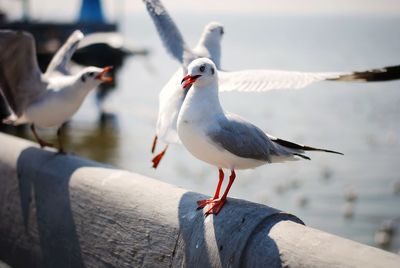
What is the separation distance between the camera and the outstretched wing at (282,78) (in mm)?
2654

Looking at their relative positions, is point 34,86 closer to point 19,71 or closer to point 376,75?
point 19,71

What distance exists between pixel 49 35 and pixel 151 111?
9.81m

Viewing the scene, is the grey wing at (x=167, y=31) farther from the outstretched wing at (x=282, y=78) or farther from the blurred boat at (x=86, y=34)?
the blurred boat at (x=86, y=34)

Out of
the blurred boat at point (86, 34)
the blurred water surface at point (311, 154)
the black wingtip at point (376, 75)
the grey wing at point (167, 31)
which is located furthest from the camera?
the blurred boat at point (86, 34)

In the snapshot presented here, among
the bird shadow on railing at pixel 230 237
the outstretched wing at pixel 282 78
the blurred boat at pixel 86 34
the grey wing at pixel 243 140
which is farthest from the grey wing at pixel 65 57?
the blurred boat at pixel 86 34

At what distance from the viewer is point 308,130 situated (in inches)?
666

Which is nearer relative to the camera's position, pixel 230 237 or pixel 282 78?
pixel 230 237

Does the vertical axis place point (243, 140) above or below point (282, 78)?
below

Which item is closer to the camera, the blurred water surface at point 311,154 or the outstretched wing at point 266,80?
the outstretched wing at point 266,80

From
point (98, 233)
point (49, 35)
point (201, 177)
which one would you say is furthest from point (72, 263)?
point (49, 35)

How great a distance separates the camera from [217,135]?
260 cm

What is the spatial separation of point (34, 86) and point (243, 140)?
84.6 inches

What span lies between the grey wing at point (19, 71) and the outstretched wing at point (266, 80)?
157 cm

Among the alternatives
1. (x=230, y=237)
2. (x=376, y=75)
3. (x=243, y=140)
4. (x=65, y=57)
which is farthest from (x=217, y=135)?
(x=65, y=57)
